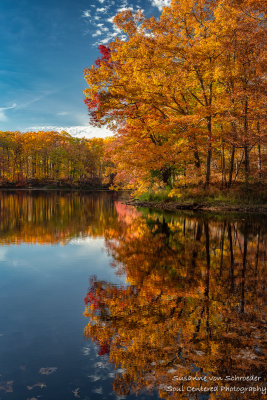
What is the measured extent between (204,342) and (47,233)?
33.9 feet

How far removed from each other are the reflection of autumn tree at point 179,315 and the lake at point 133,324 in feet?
0.05

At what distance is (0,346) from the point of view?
388 centimetres

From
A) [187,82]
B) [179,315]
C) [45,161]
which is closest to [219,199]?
[187,82]

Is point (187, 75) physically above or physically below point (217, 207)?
above

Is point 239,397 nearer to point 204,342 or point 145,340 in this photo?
point 204,342

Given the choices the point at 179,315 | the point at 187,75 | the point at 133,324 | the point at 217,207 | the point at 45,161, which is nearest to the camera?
the point at 133,324

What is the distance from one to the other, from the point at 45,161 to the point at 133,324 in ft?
284

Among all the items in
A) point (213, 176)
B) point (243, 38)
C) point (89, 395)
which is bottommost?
point (89, 395)

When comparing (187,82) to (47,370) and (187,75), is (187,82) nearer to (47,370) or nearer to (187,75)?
(187,75)

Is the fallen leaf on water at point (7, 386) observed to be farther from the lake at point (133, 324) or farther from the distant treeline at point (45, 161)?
the distant treeline at point (45, 161)

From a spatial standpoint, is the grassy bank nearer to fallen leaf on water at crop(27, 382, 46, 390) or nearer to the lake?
the lake

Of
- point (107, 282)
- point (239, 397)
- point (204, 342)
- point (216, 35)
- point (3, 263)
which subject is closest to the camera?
point (239, 397)

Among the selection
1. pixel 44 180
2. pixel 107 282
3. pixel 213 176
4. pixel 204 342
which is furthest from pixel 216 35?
pixel 44 180

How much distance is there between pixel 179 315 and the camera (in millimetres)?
4641
